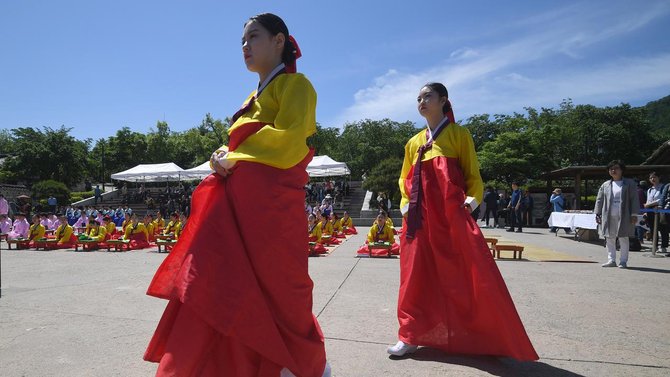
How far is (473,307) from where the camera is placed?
265 cm

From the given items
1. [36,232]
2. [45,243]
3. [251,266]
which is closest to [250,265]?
[251,266]

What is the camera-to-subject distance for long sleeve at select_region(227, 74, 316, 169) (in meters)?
1.84

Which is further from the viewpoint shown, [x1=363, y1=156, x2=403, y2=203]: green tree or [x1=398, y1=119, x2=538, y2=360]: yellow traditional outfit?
[x1=363, y1=156, x2=403, y2=203]: green tree

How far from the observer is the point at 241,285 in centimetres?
175

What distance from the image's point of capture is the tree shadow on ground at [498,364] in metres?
2.46

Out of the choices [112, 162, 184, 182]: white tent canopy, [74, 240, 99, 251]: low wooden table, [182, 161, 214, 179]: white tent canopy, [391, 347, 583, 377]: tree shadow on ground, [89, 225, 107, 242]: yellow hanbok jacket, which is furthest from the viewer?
[112, 162, 184, 182]: white tent canopy

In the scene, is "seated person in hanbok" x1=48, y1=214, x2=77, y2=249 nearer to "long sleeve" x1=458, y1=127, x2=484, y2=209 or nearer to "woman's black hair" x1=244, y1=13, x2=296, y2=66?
"woman's black hair" x1=244, y1=13, x2=296, y2=66

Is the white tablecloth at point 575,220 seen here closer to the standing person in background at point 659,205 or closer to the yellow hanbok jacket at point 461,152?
the standing person in background at point 659,205

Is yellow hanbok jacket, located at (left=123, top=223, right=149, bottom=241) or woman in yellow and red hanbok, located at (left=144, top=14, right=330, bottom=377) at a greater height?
woman in yellow and red hanbok, located at (left=144, top=14, right=330, bottom=377)

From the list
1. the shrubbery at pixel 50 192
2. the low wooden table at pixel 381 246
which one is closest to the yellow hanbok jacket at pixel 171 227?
the low wooden table at pixel 381 246

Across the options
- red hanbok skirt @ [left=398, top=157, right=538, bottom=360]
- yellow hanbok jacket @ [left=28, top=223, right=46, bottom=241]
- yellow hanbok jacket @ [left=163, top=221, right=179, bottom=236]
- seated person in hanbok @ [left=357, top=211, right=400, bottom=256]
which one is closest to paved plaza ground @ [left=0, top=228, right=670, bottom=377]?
red hanbok skirt @ [left=398, top=157, right=538, bottom=360]

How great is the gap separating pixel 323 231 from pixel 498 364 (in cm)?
1035

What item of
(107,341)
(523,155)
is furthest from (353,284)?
(523,155)

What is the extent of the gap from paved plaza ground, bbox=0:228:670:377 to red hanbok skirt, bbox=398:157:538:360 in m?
0.16
